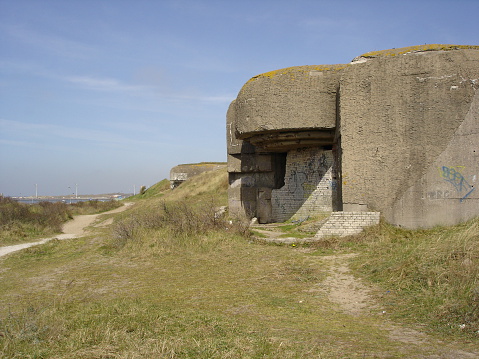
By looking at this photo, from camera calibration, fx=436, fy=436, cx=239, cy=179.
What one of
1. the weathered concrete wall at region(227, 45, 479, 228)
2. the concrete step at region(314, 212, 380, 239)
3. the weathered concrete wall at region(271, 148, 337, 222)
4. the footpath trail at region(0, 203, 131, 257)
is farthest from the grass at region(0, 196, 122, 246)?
the concrete step at region(314, 212, 380, 239)

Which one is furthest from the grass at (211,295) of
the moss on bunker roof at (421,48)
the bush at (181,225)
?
the moss on bunker roof at (421,48)

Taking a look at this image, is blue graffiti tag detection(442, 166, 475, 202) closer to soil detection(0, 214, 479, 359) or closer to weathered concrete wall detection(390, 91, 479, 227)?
weathered concrete wall detection(390, 91, 479, 227)

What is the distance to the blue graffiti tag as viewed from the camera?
25.3 ft

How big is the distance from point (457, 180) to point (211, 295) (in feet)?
16.4

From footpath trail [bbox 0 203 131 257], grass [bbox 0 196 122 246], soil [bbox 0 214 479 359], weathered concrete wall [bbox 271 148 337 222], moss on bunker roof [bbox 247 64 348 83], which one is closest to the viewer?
soil [bbox 0 214 479 359]

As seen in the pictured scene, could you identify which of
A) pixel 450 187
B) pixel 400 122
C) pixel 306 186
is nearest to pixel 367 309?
pixel 450 187

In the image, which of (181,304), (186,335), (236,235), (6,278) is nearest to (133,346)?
(186,335)

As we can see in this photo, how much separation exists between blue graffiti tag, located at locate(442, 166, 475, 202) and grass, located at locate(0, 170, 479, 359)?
2.82ft

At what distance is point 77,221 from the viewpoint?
22000mm

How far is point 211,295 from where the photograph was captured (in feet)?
18.3

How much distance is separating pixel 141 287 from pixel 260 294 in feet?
5.85

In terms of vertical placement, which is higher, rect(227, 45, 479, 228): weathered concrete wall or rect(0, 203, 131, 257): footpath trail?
rect(227, 45, 479, 228): weathered concrete wall

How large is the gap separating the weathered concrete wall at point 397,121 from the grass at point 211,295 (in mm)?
709

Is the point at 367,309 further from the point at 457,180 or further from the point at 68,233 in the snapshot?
the point at 68,233
